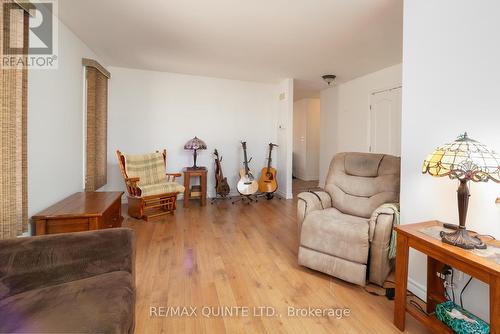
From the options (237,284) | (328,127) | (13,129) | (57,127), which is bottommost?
(237,284)

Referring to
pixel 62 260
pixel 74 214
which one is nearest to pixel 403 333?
pixel 62 260

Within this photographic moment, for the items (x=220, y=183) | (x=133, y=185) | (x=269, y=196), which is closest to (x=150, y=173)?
(x=133, y=185)

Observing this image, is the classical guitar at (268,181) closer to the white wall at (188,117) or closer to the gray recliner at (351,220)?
the white wall at (188,117)

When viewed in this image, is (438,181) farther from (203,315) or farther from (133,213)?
(133,213)

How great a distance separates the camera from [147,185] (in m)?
3.60

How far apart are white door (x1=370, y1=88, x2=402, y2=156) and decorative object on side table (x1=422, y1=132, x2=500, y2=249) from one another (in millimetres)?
2953

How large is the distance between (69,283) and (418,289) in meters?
2.23

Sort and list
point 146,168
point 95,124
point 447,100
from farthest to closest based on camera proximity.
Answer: point 146,168 → point 95,124 → point 447,100

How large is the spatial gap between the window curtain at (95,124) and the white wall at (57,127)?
99mm

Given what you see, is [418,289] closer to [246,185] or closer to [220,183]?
[246,185]

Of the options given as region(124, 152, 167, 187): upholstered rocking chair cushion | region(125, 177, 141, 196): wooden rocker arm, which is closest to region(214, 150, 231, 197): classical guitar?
region(124, 152, 167, 187): upholstered rocking chair cushion

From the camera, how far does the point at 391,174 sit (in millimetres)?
2215

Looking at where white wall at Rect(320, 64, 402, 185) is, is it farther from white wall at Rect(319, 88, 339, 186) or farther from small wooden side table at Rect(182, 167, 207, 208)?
small wooden side table at Rect(182, 167, 207, 208)

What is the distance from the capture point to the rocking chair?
3416 millimetres
